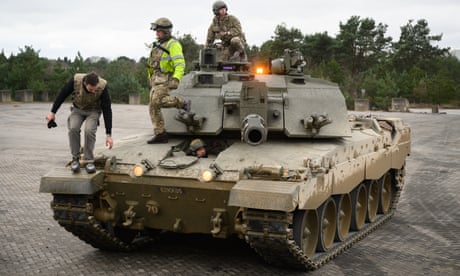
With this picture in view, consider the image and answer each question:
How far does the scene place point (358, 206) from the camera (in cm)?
1102

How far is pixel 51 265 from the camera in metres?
8.57

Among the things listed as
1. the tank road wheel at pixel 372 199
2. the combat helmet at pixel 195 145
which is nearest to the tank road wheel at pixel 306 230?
the combat helmet at pixel 195 145

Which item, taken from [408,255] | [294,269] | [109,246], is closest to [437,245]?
[408,255]

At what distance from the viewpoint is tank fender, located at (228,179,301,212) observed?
24.0 feet

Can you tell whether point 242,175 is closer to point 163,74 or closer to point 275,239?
point 275,239

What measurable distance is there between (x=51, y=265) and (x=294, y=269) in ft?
10.3

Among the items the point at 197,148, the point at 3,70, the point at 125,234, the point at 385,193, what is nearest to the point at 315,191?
the point at 197,148

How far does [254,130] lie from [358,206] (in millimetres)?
3212

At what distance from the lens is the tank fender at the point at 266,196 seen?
731cm

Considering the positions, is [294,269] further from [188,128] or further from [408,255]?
[188,128]

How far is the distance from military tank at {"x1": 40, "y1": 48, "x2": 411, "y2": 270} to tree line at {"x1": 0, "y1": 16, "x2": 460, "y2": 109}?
120 feet

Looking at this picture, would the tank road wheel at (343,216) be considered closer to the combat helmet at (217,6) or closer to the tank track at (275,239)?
the tank track at (275,239)

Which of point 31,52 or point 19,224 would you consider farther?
point 31,52

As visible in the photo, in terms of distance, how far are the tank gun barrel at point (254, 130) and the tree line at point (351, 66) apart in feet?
124
